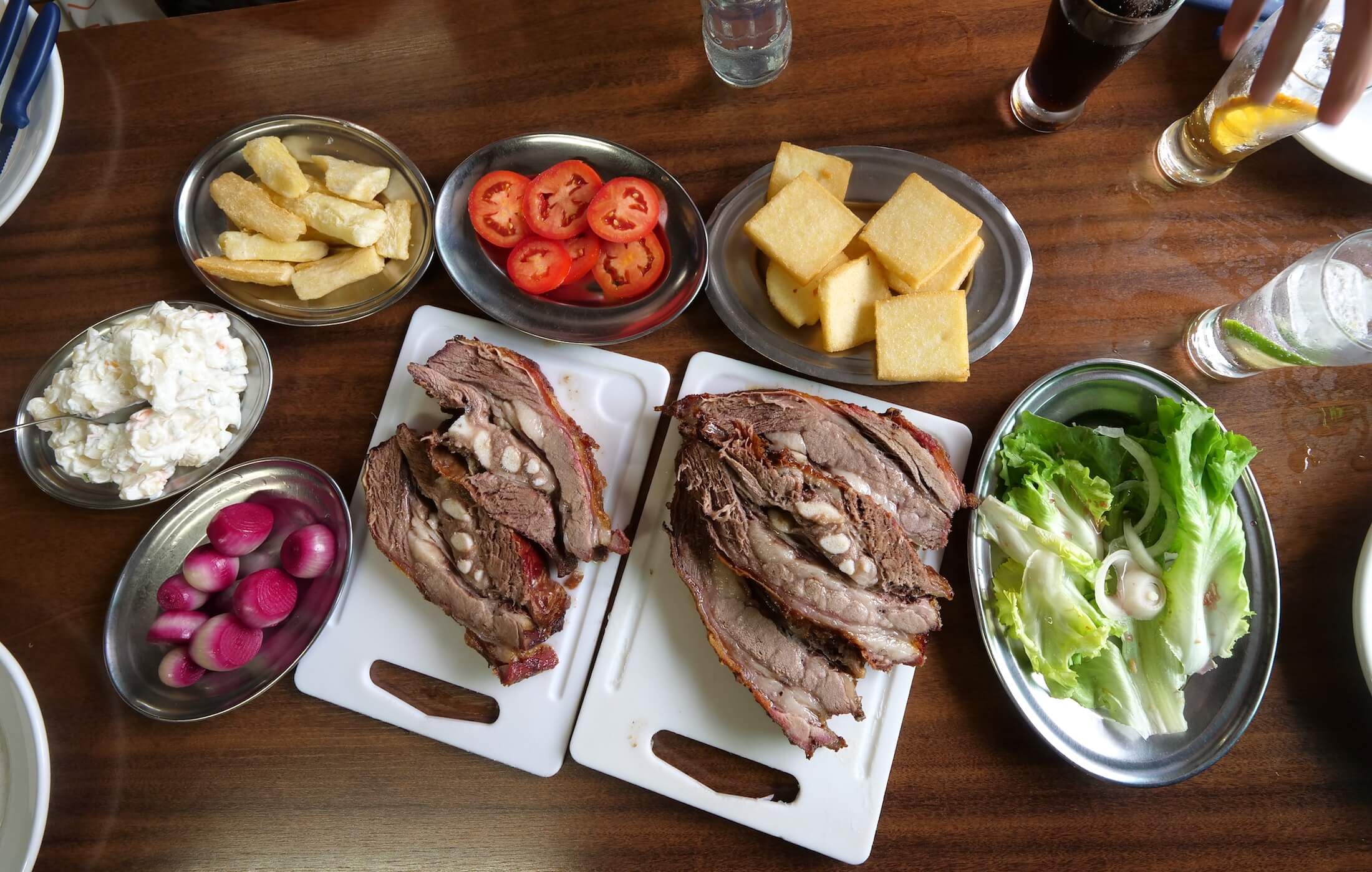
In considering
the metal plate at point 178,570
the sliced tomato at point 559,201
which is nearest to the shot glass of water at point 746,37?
the sliced tomato at point 559,201

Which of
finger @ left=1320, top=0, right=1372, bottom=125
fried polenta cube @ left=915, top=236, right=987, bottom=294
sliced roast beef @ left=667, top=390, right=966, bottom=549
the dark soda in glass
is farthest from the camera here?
fried polenta cube @ left=915, top=236, right=987, bottom=294

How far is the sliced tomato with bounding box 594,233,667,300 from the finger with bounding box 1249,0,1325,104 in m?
1.52

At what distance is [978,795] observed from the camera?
2.19 metres

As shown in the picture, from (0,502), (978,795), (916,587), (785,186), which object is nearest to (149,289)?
(0,502)

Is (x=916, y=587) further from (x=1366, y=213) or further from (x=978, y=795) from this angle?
(x=1366, y=213)

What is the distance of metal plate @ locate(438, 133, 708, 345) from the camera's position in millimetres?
2330

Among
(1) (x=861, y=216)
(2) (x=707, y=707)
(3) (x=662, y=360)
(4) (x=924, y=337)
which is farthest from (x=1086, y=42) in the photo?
(2) (x=707, y=707)

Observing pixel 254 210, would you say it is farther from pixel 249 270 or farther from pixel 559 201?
pixel 559 201

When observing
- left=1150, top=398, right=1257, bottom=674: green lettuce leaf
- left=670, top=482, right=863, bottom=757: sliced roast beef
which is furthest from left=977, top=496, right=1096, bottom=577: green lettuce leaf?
left=670, top=482, right=863, bottom=757: sliced roast beef

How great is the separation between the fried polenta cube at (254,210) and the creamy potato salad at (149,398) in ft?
0.99

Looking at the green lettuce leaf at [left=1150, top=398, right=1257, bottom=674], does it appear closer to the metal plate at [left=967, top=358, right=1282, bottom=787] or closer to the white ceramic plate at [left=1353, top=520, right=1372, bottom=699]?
the metal plate at [left=967, top=358, right=1282, bottom=787]

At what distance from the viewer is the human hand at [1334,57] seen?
1.50 meters

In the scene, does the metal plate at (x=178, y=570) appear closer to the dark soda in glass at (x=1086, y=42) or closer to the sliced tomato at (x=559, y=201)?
the sliced tomato at (x=559, y=201)

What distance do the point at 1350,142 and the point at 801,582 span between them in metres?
2.02
